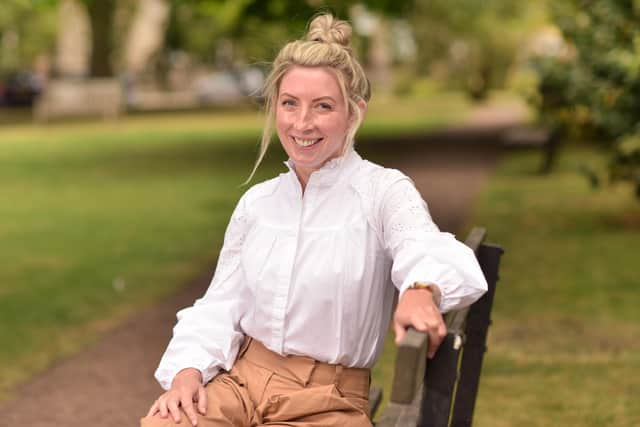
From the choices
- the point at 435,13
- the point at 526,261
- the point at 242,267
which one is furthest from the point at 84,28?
the point at 242,267

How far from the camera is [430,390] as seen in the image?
232 centimetres

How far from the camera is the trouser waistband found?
2688 millimetres

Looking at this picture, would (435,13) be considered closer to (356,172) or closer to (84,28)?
(84,28)

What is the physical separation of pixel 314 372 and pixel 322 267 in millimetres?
280

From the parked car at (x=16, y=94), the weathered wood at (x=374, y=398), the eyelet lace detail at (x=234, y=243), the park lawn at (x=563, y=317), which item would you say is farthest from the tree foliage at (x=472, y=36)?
the eyelet lace detail at (x=234, y=243)

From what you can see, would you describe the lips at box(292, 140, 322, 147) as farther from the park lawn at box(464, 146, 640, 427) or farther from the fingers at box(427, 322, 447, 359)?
the park lawn at box(464, 146, 640, 427)

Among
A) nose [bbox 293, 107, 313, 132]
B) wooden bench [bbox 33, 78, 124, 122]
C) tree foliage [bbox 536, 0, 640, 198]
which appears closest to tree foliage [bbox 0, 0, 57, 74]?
wooden bench [bbox 33, 78, 124, 122]

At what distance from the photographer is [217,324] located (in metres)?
2.84

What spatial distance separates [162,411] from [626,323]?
534 centimetres

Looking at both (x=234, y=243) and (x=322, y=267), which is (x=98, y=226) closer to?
(x=234, y=243)

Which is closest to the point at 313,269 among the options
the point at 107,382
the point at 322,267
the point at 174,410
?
the point at 322,267

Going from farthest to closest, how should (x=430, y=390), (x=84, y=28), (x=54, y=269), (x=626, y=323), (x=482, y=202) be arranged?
1. (x=84, y=28)
2. (x=482, y=202)
3. (x=54, y=269)
4. (x=626, y=323)
5. (x=430, y=390)

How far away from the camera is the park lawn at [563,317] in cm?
554

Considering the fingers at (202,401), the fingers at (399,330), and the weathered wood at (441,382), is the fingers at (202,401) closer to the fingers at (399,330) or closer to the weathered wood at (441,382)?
the weathered wood at (441,382)
